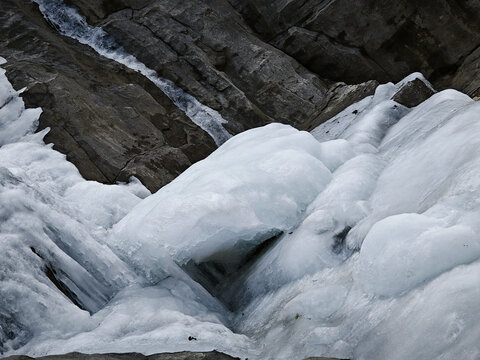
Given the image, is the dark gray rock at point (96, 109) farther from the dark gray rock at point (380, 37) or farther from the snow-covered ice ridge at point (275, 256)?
the dark gray rock at point (380, 37)

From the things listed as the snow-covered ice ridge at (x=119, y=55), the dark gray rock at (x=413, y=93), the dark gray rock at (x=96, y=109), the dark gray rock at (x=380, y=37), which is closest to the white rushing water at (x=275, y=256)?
the dark gray rock at (x=413, y=93)

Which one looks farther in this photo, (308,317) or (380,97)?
(380,97)

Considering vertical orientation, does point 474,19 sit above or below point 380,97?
above

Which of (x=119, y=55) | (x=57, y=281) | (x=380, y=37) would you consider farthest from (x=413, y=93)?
(x=119, y=55)

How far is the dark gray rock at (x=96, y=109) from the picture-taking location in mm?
8992

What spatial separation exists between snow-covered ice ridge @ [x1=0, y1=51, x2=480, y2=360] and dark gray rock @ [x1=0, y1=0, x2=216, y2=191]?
201cm

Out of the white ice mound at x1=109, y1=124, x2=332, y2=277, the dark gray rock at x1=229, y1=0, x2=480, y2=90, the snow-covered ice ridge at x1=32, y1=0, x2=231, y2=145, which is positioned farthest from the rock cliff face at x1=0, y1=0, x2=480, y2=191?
the white ice mound at x1=109, y1=124, x2=332, y2=277

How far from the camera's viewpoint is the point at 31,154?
344 inches

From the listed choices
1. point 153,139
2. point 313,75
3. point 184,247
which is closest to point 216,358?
point 184,247

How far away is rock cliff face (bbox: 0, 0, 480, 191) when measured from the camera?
10477 mm

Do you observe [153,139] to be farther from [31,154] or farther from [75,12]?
[75,12]

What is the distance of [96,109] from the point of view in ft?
32.3

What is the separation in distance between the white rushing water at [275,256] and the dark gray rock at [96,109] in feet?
6.83

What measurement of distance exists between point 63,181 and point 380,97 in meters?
4.44
